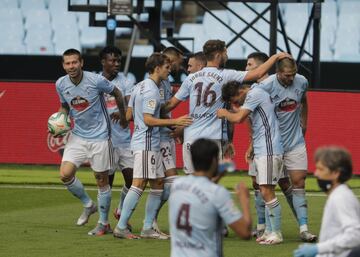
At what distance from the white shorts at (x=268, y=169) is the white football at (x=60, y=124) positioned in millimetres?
2779

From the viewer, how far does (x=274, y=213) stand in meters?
14.8

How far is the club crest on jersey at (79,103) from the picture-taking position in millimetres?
15867

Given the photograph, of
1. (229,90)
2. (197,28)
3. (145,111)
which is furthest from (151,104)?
(197,28)

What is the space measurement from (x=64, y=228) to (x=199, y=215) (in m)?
7.55

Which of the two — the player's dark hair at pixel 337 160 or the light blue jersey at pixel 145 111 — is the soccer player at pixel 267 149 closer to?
the light blue jersey at pixel 145 111

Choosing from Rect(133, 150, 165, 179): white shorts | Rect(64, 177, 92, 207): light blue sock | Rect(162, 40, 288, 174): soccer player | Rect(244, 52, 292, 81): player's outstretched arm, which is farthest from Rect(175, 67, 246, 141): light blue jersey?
Rect(64, 177, 92, 207): light blue sock

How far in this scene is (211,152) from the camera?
8.77 metres

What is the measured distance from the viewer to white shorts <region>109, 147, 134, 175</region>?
55.2 feet

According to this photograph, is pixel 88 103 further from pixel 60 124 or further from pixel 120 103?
pixel 60 124

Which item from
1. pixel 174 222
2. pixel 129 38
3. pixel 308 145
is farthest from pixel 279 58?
pixel 129 38

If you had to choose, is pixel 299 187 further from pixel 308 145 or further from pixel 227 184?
pixel 308 145

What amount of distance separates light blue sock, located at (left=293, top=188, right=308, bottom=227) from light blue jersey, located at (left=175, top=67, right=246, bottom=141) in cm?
116

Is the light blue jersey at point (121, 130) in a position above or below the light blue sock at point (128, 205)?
above

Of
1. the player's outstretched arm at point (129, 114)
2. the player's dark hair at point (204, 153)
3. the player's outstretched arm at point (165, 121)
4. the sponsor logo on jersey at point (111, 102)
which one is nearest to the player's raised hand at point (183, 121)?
the player's outstretched arm at point (165, 121)
